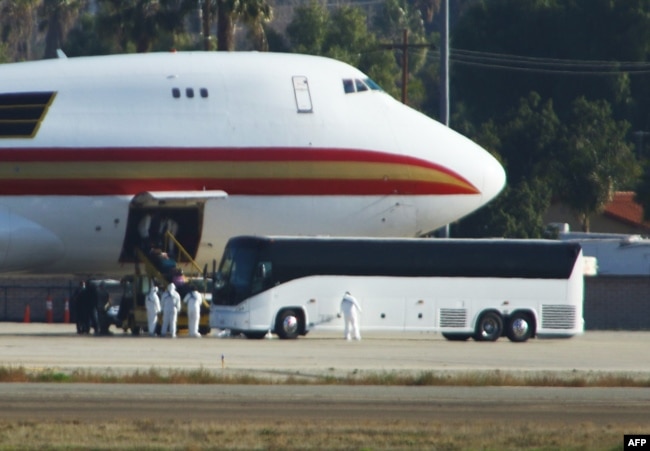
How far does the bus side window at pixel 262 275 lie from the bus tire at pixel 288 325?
93 centimetres

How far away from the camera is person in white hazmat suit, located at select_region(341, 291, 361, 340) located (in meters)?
37.0

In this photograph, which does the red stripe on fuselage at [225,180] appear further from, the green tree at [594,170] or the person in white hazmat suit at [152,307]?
the green tree at [594,170]

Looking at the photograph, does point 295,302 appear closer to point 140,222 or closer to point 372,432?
point 140,222

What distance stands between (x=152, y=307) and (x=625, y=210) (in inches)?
1942

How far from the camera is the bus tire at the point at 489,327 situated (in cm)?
3881

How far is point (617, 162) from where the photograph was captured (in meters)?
73.8

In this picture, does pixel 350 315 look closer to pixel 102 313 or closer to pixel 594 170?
pixel 102 313

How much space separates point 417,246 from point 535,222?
31.9 m

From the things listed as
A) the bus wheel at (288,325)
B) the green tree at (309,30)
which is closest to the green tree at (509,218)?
the green tree at (309,30)

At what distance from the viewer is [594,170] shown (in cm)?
7306

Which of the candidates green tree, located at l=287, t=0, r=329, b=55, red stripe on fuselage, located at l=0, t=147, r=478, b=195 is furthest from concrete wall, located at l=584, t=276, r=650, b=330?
green tree, located at l=287, t=0, r=329, b=55

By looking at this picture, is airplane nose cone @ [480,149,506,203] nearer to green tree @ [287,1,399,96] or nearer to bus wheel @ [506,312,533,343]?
bus wheel @ [506,312,533,343]

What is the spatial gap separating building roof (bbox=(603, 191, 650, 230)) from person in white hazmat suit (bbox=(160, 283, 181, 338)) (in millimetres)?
43759

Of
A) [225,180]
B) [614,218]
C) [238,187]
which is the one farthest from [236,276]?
[614,218]
